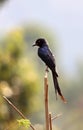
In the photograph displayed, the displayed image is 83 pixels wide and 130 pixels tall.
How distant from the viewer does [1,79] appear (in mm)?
13820

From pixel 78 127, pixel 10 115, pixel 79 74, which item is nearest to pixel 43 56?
pixel 10 115

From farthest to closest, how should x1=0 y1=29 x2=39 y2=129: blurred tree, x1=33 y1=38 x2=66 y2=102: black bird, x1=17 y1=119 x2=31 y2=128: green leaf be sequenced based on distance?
x1=0 y1=29 x2=39 y2=129: blurred tree, x1=33 y1=38 x2=66 y2=102: black bird, x1=17 y1=119 x2=31 y2=128: green leaf

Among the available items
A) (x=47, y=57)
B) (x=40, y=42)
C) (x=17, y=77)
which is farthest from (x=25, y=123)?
(x=17, y=77)

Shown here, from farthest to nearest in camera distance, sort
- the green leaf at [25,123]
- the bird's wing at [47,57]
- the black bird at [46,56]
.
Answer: the bird's wing at [47,57]
the black bird at [46,56]
the green leaf at [25,123]

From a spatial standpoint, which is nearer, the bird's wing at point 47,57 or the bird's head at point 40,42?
the bird's wing at point 47,57

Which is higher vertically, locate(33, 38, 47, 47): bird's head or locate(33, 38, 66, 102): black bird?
locate(33, 38, 47, 47): bird's head

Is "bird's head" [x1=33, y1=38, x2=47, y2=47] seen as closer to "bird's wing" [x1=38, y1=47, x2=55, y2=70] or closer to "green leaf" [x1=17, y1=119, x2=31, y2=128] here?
"bird's wing" [x1=38, y1=47, x2=55, y2=70]

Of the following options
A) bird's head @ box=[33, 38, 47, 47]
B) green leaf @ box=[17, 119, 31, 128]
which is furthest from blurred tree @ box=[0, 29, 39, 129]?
green leaf @ box=[17, 119, 31, 128]

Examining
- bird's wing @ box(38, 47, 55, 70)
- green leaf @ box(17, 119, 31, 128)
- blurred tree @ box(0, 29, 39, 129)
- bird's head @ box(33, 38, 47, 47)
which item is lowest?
blurred tree @ box(0, 29, 39, 129)

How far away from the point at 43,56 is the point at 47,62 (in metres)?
0.19

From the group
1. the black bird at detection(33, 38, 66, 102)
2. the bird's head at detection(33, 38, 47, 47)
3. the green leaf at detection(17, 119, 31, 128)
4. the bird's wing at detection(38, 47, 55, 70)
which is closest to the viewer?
the green leaf at detection(17, 119, 31, 128)

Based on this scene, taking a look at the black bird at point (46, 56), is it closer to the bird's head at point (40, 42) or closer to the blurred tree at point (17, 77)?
the bird's head at point (40, 42)

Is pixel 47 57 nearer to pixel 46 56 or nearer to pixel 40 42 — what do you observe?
pixel 46 56

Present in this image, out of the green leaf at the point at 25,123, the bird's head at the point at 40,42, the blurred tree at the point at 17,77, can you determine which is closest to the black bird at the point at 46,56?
the bird's head at the point at 40,42
